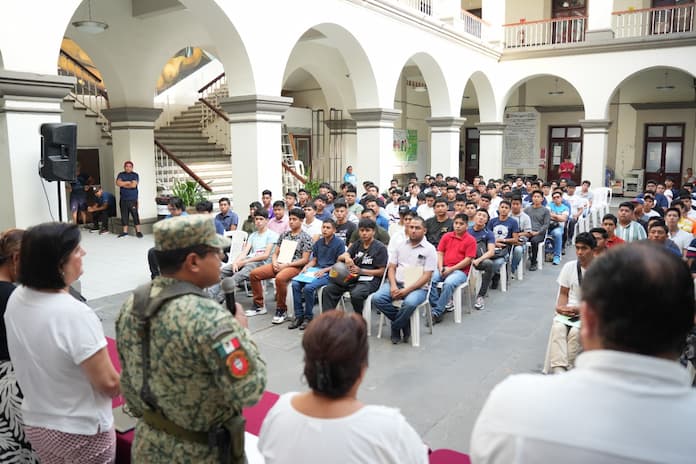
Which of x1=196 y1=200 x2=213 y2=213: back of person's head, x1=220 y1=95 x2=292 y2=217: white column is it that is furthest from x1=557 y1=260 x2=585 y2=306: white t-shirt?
x1=220 y1=95 x2=292 y2=217: white column

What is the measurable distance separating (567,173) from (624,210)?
12.8 m

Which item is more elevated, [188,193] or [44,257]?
[44,257]

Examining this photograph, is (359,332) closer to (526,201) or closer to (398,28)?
(526,201)

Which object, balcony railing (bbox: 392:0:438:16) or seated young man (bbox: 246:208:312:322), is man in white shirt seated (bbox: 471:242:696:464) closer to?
seated young man (bbox: 246:208:312:322)

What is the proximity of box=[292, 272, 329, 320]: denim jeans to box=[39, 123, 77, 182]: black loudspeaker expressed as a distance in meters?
2.76

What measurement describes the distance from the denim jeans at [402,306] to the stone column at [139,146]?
7.73m

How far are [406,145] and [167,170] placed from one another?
922cm

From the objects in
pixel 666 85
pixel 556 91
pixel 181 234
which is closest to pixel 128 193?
pixel 181 234

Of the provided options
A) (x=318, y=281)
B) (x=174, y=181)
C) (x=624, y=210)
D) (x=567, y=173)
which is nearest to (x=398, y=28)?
(x=174, y=181)

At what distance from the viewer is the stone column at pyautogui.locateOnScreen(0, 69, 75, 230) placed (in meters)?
5.89

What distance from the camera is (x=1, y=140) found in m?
5.95

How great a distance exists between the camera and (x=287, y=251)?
21.0ft

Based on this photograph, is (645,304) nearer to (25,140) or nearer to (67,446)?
(67,446)

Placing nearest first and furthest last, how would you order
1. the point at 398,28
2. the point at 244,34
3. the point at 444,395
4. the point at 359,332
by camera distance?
the point at 359,332
the point at 444,395
the point at 244,34
the point at 398,28
